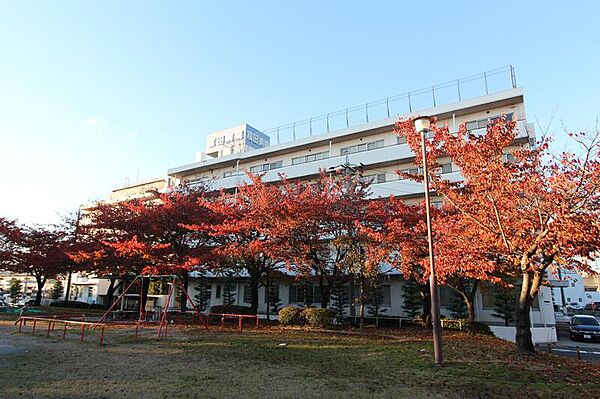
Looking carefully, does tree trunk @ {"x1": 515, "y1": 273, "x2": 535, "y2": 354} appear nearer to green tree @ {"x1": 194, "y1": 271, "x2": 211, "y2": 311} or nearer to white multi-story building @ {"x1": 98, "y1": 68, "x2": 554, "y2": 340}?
white multi-story building @ {"x1": 98, "y1": 68, "x2": 554, "y2": 340}

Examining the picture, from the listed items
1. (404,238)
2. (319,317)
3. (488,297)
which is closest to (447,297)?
(488,297)

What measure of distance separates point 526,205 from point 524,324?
3226 millimetres

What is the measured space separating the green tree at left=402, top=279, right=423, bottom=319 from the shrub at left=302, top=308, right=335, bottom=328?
8.40 metres

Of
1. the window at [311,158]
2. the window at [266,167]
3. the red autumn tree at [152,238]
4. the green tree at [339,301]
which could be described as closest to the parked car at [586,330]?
the green tree at [339,301]

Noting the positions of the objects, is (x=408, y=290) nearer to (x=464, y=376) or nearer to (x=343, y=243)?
(x=343, y=243)

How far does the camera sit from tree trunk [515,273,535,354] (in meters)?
10.7

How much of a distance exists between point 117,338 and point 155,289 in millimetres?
20317

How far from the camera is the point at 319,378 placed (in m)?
7.84

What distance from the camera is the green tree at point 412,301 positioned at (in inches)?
941

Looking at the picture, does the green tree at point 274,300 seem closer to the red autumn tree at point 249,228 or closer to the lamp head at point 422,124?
the red autumn tree at point 249,228

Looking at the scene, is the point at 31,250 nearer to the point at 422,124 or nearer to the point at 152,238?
the point at 152,238

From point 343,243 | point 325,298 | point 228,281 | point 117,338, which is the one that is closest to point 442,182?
point 343,243

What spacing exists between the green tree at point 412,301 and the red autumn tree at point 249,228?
8.32m

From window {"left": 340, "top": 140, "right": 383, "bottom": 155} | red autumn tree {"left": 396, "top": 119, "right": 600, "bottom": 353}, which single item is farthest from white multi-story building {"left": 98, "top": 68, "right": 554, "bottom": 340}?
red autumn tree {"left": 396, "top": 119, "right": 600, "bottom": 353}
